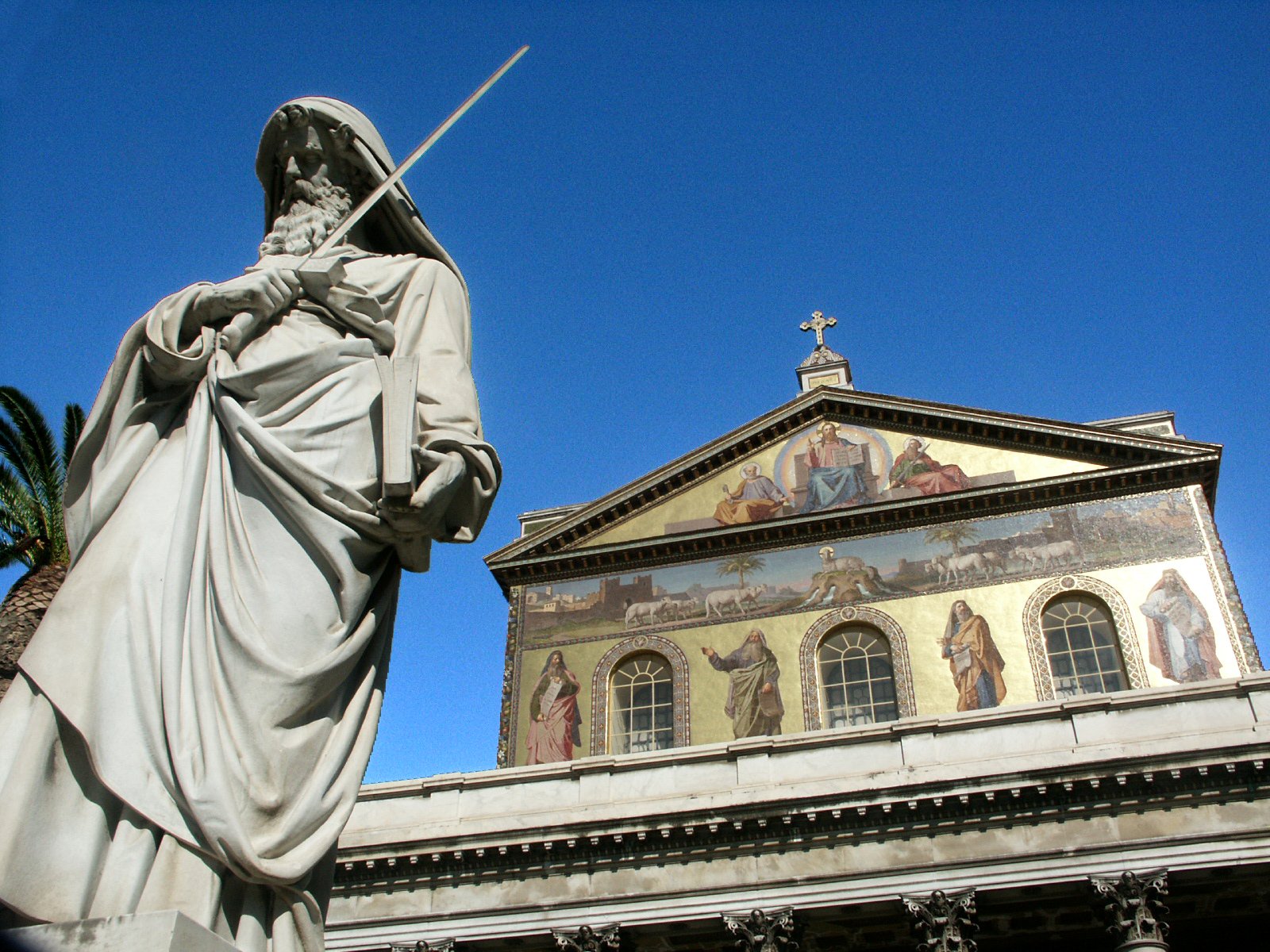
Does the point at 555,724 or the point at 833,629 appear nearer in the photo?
the point at 833,629

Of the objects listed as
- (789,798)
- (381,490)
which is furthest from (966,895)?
(381,490)

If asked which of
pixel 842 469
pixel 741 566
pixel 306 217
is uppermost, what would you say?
pixel 842 469

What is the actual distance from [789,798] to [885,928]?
1989mm

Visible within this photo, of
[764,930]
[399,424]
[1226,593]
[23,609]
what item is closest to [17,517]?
[23,609]

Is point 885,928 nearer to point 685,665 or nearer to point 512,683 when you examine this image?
point 685,665

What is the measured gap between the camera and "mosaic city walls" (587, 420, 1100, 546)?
816 inches

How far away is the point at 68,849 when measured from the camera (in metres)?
1.57

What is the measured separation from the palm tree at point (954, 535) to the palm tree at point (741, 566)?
3.04 meters

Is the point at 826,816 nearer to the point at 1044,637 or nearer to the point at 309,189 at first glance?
the point at 1044,637

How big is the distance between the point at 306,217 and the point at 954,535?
18.9 metres

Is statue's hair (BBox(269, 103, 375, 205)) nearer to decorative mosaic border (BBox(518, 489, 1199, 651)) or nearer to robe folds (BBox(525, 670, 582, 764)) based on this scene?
robe folds (BBox(525, 670, 582, 764))

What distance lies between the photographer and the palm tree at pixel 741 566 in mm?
20875

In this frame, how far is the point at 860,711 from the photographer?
19.0 m

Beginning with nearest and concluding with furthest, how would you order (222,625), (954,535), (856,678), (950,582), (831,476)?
(222,625)
(856,678)
(950,582)
(954,535)
(831,476)
